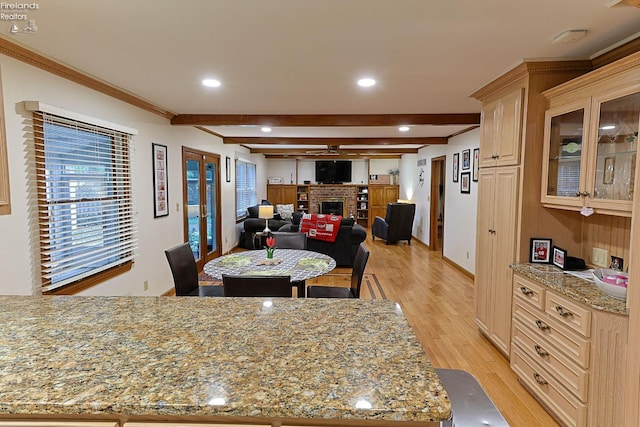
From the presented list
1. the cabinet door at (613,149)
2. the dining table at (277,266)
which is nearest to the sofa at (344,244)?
the dining table at (277,266)

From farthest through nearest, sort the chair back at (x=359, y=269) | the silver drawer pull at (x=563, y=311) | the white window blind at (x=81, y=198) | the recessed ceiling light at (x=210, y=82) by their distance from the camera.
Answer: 1. the recessed ceiling light at (x=210, y=82)
2. the chair back at (x=359, y=269)
3. the white window blind at (x=81, y=198)
4. the silver drawer pull at (x=563, y=311)

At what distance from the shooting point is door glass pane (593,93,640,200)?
6.23 ft

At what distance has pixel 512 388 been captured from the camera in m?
2.46

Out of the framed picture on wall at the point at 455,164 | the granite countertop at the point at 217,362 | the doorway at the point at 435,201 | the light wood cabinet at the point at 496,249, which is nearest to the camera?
the granite countertop at the point at 217,362

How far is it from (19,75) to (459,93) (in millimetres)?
3554

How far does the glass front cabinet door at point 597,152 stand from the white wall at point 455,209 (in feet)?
9.21

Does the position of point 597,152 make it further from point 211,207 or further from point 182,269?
point 211,207

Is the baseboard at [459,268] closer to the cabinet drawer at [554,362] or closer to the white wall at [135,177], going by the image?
the cabinet drawer at [554,362]

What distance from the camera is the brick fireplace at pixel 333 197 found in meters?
10.9

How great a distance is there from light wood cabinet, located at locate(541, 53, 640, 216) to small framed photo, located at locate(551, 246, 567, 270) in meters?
0.33

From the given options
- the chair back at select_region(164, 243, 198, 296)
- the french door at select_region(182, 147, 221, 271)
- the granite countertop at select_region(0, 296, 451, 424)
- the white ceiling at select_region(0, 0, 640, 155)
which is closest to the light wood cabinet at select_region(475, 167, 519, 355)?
the white ceiling at select_region(0, 0, 640, 155)

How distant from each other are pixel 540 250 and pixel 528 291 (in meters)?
0.41

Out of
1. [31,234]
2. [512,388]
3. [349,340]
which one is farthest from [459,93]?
[31,234]

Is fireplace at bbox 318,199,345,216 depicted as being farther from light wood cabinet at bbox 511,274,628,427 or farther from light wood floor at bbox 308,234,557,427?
Result: light wood cabinet at bbox 511,274,628,427
